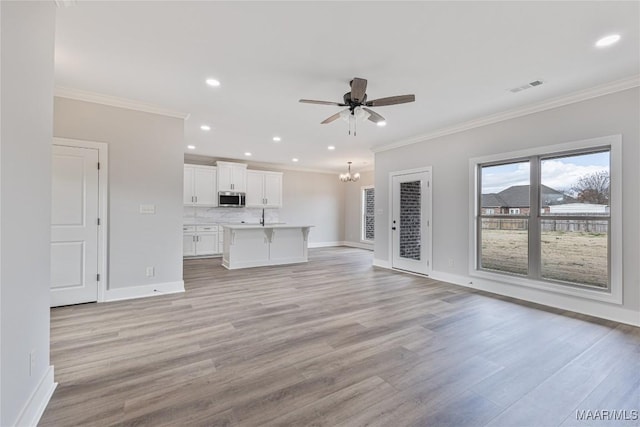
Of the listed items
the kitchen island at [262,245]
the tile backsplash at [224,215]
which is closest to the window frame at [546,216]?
the kitchen island at [262,245]

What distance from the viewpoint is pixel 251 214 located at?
8.86 metres

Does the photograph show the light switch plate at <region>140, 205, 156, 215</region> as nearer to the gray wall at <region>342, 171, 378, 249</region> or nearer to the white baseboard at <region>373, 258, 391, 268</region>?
the white baseboard at <region>373, 258, 391, 268</region>

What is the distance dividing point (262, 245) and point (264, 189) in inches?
107

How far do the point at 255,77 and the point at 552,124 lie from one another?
155 inches

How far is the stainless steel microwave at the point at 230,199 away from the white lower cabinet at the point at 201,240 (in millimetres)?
680

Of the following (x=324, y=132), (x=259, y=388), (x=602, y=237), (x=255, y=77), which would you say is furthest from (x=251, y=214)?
(x=602, y=237)

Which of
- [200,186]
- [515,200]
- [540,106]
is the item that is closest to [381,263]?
[515,200]

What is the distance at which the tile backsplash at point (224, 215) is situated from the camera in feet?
25.8

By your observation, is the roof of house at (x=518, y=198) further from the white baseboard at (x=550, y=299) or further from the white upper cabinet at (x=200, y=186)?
the white upper cabinet at (x=200, y=186)

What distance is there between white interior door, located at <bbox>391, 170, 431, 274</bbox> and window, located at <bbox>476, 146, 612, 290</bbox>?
3.16 feet

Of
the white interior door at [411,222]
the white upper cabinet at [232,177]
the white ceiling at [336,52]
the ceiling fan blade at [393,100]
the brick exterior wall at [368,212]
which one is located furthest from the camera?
the brick exterior wall at [368,212]

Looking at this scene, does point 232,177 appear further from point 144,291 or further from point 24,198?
point 24,198

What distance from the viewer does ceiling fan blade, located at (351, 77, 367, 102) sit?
2.85m

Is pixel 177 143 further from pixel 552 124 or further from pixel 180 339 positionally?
pixel 552 124
